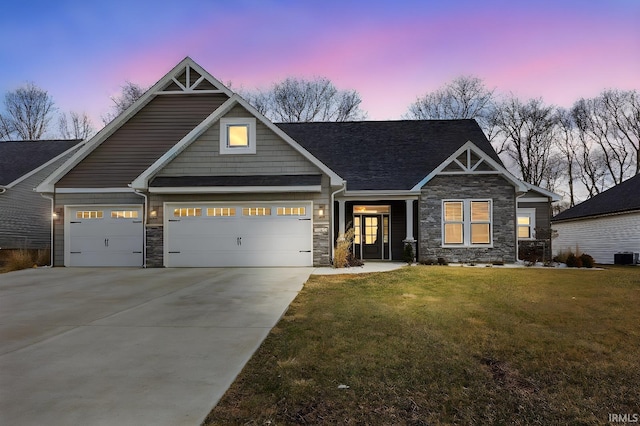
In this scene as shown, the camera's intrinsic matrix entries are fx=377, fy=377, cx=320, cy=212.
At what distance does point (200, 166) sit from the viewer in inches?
512

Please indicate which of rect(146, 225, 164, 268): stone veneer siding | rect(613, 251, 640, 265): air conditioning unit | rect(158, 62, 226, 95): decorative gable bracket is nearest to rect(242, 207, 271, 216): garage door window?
rect(146, 225, 164, 268): stone veneer siding

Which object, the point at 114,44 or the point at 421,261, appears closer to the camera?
the point at 421,261

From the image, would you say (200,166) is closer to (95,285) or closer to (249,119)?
(249,119)

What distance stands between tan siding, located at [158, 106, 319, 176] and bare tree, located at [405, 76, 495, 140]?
2262cm

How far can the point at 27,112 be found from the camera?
33188mm

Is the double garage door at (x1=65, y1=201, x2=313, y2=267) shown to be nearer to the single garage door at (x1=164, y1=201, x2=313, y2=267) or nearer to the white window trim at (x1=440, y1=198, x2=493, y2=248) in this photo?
the single garage door at (x1=164, y1=201, x2=313, y2=267)

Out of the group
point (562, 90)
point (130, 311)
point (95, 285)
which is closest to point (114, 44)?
point (95, 285)

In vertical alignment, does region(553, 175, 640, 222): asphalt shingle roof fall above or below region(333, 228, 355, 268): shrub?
above

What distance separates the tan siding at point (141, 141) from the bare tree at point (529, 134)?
27.6m

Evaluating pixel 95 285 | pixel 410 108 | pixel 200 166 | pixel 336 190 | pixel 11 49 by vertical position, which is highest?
pixel 410 108

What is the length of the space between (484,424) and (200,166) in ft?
39.3

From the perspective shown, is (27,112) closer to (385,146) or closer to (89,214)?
(89,214)

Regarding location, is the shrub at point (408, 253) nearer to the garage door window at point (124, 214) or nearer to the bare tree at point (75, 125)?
the garage door window at point (124, 214)

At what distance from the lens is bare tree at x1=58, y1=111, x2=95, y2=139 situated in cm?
3475
